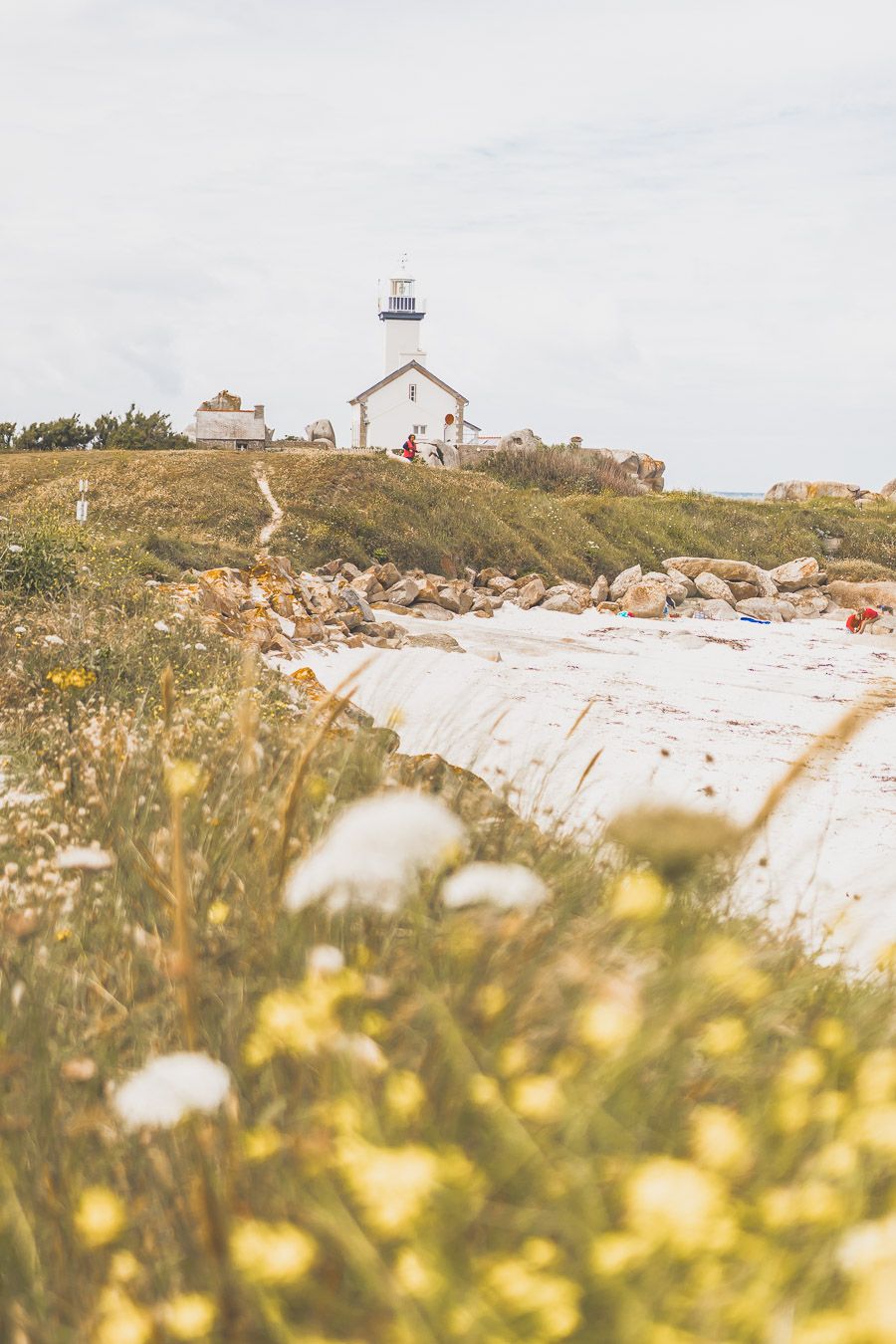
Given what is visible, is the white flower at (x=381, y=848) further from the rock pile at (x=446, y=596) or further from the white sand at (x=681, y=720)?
the rock pile at (x=446, y=596)

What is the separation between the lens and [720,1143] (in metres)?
1.47

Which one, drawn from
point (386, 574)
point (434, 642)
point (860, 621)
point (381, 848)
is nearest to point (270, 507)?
point (386, 574)

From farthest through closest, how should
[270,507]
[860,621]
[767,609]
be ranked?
[270,507]
[767,609]
[860,621]

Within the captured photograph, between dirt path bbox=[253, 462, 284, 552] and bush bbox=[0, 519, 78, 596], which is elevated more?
dirt path bbox=[253, 462, 284, 552]

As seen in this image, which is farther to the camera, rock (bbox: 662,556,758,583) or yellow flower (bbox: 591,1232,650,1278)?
rock (bbox: 662,556,758,583)

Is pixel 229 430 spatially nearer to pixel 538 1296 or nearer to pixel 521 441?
pixel 521 441

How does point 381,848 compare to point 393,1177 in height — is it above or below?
above

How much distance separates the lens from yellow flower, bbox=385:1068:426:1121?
158 cm

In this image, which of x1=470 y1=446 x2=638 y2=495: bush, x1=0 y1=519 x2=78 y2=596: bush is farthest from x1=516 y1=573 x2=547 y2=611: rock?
x1=470 y1=446 x2=638 y2=495: bush

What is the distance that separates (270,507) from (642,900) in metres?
20.0

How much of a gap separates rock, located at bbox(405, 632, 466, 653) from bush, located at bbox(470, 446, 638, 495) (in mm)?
16474

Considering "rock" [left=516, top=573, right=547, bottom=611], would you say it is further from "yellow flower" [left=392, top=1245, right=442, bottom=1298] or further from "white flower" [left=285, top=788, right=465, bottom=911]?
"yellow flower" [left=392, top=1245, right=442, bottom=1298]

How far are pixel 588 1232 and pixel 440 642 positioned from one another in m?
12.5

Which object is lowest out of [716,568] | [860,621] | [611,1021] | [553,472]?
[860,621]
